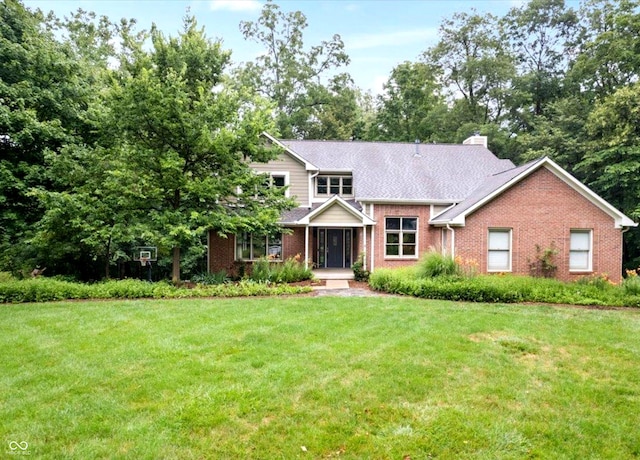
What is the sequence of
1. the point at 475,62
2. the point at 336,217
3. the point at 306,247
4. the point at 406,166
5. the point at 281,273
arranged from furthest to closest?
the point at 475,62 < the point at 406,166 < the point at 336,217 < the point at 306,247 < the point at 281,273

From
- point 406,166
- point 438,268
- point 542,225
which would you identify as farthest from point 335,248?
point 542,225

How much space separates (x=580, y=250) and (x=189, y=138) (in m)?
14.9

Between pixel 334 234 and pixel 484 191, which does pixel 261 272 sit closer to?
pixel 334 234

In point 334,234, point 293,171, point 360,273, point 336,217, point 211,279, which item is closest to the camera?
point 211,279

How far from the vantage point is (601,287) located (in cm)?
1118

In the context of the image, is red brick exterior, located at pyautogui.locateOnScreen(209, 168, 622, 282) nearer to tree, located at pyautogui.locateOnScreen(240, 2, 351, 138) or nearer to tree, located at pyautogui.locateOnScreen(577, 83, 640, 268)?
tree, located at pyautogui.locateOnScreen(577, 83, 640, 268)

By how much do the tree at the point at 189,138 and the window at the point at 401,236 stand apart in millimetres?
5307

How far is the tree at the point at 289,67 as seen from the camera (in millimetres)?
32062

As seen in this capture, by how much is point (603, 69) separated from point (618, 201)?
10623mm

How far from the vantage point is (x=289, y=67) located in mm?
32156

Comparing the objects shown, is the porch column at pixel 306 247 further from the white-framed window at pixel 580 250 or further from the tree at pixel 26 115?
the white-framed window at pixel 580 250


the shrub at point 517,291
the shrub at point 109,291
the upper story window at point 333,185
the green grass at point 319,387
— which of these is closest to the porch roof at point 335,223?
the upper story window at point 333,185

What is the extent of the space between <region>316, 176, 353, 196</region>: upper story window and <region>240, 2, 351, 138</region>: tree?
1433 centimetres

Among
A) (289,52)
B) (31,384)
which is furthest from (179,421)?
(289,52)
